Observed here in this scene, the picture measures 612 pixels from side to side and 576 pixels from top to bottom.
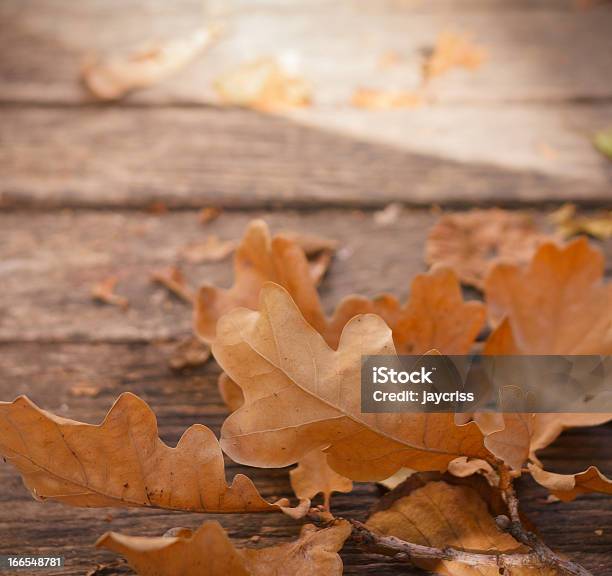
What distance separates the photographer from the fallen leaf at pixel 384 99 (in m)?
1.32

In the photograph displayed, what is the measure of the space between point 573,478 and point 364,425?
0.54 feet

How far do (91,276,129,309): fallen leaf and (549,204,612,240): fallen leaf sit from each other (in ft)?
2.00

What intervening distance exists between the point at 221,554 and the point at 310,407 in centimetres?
13

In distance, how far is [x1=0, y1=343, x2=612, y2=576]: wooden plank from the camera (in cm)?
63

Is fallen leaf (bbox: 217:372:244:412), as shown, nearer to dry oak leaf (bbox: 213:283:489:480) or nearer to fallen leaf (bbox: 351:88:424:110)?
dry oak leaf (bbox: 213:283:489:480)

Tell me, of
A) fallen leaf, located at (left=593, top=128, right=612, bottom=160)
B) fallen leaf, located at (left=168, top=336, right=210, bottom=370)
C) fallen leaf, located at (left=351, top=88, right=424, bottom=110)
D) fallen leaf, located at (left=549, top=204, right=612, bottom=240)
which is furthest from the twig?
fallen leaf, located at (left=351, top=88, right=424, bottom=110)

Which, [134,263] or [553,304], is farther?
[134,263]

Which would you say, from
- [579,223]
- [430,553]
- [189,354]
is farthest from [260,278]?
[579,223]

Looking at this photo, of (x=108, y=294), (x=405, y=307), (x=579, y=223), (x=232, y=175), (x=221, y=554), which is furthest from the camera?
(x=232, y=175)

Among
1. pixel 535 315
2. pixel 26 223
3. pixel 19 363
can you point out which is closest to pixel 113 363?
pixel 19 363

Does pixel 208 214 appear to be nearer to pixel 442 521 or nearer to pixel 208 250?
pixel 208 250

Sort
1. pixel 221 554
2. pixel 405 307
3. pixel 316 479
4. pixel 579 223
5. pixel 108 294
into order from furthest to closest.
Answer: pixel 579 223 < pixel 108 294 < pixel 405 307 < pixel 316 479 < pixel 221 554

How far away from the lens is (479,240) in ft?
3.33

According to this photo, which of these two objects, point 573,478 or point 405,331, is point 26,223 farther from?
point 573,478
